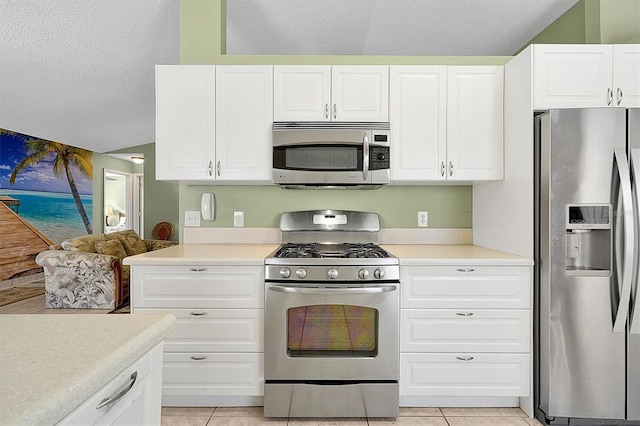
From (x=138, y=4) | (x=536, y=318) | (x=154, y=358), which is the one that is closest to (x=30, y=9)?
(x=138, y=4)

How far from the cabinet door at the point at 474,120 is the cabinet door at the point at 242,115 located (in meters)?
1.22

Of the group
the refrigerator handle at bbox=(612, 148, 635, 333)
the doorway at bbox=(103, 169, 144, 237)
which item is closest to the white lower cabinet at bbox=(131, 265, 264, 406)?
the refrigerator handle at bbox=(612, 148, 635, 333)

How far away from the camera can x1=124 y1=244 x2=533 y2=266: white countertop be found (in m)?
2.14

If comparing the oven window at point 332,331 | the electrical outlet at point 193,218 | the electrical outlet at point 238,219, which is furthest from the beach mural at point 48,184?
the oven window at point 332,331

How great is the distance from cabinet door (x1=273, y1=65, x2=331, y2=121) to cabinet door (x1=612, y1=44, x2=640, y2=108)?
1.70m

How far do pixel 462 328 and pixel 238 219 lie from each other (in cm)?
172

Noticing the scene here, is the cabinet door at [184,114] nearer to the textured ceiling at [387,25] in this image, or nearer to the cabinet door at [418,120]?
the textured ceiling at [387,25]

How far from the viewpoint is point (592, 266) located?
6.67 feet

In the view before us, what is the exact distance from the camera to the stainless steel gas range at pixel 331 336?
6.88ft

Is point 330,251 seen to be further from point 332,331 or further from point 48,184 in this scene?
point 48,184

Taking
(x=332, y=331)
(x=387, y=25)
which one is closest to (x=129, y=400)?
(x=332, y=331)

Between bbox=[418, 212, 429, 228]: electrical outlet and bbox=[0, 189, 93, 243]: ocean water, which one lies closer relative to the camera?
bbox=[418, 212, 429, 228]: electrical outlet

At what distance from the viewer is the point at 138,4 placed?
2.89 m

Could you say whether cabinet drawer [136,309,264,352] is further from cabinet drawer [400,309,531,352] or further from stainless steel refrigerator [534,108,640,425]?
stainless steel refrigerator [534,108,640,425]
